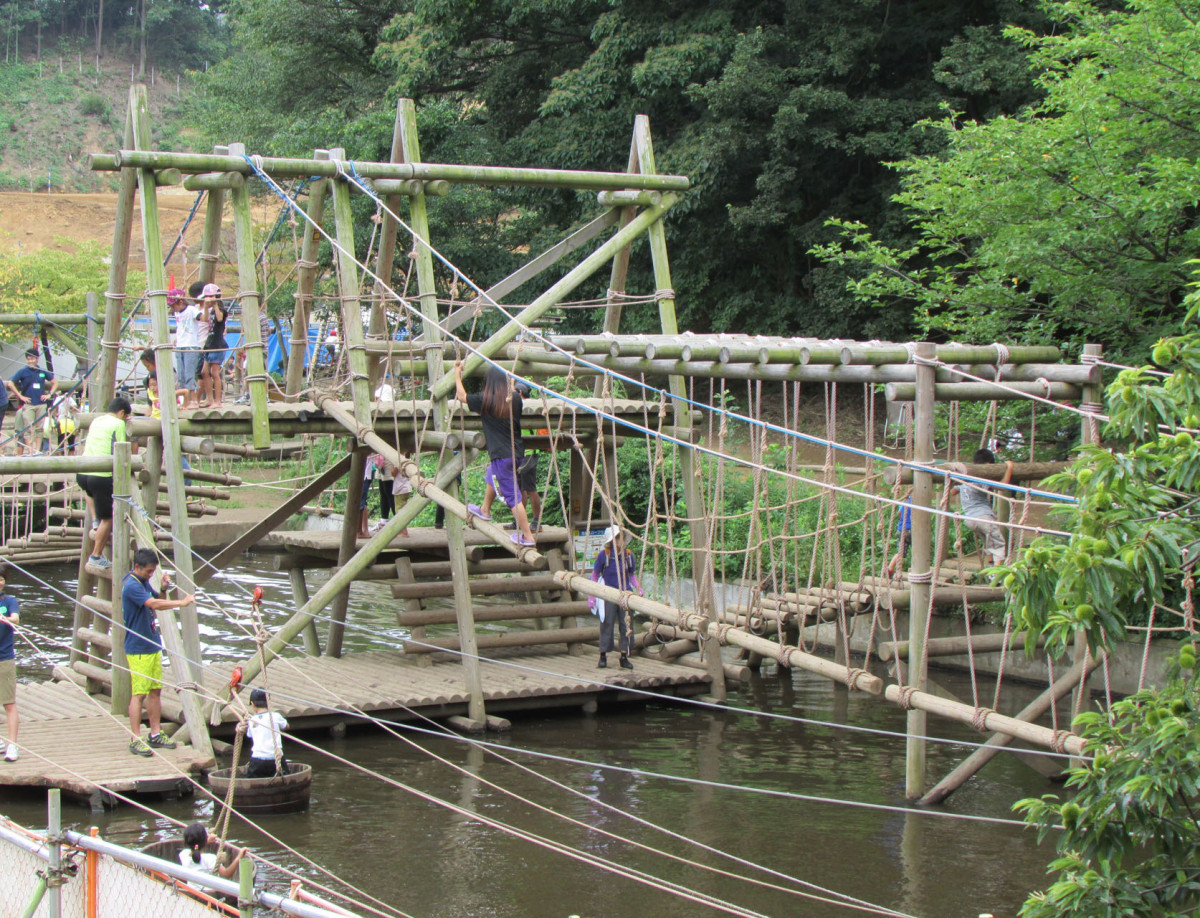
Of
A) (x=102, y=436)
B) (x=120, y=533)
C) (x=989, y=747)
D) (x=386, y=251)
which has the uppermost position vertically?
(x=386, y=251)

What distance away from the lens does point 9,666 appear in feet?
32.0

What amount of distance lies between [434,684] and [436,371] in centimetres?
320

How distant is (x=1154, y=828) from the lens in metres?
4.04

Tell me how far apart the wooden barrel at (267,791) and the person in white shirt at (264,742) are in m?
0.10

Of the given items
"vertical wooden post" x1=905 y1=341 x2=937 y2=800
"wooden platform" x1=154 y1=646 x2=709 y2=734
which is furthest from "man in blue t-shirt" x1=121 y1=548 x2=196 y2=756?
"vertical wooden post" x1=905 y1=341 x2=937 y2=800

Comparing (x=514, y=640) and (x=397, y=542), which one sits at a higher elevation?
(x=397, y=542)

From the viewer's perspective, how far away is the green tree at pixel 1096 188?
11688mm

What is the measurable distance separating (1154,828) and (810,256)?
21.7 meters

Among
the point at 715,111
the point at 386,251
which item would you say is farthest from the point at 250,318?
the point at 715,111

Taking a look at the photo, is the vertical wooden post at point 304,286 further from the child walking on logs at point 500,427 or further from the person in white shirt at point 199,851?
the person in white shirt at point 199,851

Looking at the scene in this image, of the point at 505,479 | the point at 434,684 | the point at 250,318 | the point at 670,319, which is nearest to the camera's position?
the point at 505,479

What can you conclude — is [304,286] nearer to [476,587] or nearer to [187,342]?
[187,342]

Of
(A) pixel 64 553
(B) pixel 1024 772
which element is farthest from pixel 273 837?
(A) pixel 64 553

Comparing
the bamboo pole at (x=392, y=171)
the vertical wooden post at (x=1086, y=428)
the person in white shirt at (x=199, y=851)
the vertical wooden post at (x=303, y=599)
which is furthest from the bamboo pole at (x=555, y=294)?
the person in white shirt at (x=199, y=851)
